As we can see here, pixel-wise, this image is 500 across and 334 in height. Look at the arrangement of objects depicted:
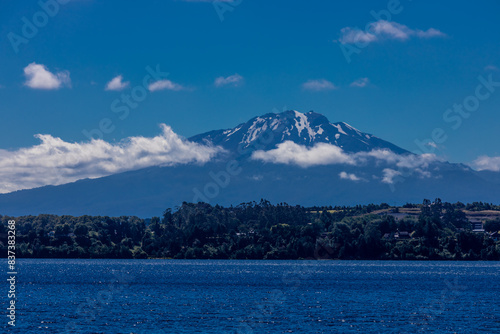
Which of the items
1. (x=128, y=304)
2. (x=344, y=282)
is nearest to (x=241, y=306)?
(x=128, y=304)

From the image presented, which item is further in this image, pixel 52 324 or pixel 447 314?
pixel 447 314

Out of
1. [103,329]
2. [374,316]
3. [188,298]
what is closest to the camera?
[103,329]

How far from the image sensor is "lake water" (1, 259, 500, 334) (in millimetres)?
64812

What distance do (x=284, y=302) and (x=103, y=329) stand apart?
101ft

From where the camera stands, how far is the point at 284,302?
86.9m

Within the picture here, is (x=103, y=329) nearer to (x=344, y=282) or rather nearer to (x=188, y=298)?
(x=188, y=298)

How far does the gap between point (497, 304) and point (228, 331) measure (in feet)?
135

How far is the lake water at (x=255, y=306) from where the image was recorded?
6481 cm

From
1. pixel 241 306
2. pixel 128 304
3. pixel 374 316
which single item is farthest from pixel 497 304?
pixel 128 304

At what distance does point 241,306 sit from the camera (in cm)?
8225

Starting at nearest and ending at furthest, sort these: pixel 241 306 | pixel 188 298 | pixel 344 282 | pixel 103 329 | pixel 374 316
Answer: pixel 103 329, pixel 374 316, pixel 241 306, pixel 188 298, pixel 344 282

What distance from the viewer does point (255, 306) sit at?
82438 millimetres

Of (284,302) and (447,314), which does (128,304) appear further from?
(447,314)

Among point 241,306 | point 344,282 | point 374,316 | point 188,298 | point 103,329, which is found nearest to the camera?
point 103,329
